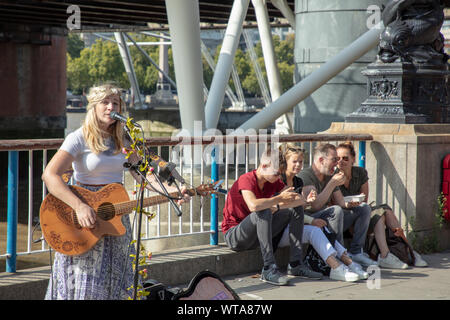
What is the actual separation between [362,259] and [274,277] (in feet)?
3.83

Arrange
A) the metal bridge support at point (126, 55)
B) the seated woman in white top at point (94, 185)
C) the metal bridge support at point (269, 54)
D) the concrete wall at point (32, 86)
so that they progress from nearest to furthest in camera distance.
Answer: the seated woman in white top at point (94, 185) < the metal bridge support at point (269, 54) < the concrete wall at point (32, 86) < the metal bridge support at point (126, 55)

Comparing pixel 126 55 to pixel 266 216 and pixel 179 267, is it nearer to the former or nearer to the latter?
pixel 179 267

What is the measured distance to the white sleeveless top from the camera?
15.3 feet

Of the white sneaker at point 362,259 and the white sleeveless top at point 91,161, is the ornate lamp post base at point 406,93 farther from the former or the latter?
the white sleeveless top at point 91,161

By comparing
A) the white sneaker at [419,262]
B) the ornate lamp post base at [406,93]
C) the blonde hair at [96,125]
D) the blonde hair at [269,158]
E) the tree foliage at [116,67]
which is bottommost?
the white sneaker at [419,262]

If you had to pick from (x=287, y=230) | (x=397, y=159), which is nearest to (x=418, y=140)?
(x=397, y=159)

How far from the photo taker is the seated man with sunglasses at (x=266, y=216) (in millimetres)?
6639

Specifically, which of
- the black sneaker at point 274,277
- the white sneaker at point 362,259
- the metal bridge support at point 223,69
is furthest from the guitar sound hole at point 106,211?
A: the metal bridge support at point 223,69

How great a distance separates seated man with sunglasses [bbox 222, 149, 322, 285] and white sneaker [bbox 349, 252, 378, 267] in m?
0.72

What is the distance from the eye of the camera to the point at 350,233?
25.6 feet

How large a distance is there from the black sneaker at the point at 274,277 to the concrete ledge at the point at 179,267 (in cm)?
45

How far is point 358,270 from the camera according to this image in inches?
276
